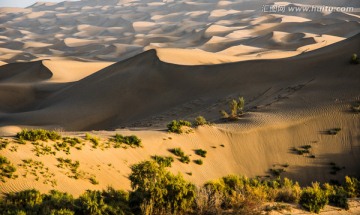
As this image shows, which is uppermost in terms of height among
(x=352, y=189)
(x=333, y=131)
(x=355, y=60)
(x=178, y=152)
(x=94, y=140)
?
(x=355, y=60)

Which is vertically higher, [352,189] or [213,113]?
[352,189]

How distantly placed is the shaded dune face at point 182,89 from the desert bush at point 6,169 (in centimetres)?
1393

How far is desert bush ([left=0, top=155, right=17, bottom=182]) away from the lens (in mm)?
10492

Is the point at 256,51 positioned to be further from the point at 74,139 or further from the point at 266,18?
the point at 74,139

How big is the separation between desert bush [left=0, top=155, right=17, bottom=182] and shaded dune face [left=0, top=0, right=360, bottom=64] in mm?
27991

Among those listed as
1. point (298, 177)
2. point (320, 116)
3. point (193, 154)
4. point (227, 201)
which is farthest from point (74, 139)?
point (320, 116)

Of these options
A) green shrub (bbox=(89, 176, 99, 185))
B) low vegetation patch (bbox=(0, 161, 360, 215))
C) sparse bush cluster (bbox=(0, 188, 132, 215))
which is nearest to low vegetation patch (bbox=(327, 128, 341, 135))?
low vegetation patch (bbox=(0, 161, 360, 215))

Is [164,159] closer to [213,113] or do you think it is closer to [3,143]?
[3,143]

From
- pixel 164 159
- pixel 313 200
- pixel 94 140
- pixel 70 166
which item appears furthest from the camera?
pixel 164 159

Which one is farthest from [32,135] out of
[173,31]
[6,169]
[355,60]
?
[173,31]

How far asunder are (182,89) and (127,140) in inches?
658

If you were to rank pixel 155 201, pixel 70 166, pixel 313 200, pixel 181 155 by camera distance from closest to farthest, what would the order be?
pixel 155 201, pixel 313 200, pixel 70 166, pixel 181 155

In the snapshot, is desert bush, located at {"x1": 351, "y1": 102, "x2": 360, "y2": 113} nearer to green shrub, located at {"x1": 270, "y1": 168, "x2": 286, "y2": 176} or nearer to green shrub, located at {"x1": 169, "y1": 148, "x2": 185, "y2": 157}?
green shrub, located at {"x1": 270, "y1": 168, "x2": 286, "y2": 176}

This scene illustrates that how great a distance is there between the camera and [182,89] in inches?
1262
